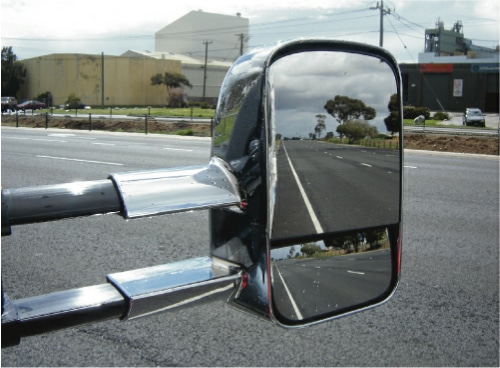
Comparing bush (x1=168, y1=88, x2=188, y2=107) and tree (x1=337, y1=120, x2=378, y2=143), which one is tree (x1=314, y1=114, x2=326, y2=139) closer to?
tree (x1=337, y1=120, x2=378, y2=143)

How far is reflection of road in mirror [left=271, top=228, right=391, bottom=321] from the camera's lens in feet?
2.64

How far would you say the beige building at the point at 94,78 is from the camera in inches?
2611

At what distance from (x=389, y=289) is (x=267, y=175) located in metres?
0.38

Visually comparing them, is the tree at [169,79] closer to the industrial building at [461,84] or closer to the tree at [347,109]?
the industrial building at [461,84]

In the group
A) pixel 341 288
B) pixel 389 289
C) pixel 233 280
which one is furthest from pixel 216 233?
pixel 389 289

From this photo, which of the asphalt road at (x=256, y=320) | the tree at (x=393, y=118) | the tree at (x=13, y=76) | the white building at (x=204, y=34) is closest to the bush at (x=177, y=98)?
the tree at (x=13, y=76)

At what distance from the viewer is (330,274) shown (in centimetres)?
89

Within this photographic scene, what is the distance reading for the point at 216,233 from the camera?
88 cm

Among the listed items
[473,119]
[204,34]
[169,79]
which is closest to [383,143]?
[473,119]

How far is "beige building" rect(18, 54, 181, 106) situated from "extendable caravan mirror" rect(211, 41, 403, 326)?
6727cm

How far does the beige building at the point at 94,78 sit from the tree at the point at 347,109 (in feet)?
221

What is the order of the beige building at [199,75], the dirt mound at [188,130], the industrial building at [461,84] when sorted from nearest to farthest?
1. the dirt mound at [188,130]
2. the industrial building at [461,84]
3. the beige building at [199,75]

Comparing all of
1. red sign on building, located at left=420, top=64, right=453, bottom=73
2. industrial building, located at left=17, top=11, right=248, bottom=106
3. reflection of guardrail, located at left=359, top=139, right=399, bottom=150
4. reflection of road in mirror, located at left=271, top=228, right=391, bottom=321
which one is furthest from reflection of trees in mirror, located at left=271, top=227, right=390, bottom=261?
industrial building, located at left=17, top=11, right=248, bottom=106

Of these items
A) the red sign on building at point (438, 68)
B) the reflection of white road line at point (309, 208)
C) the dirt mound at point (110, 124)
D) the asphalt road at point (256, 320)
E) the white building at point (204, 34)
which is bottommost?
the asphalt road at point (256, 320)
